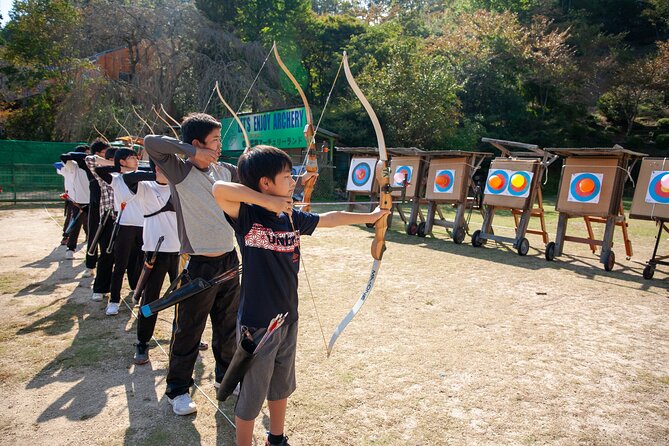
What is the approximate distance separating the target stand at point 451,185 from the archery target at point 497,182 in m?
0.31

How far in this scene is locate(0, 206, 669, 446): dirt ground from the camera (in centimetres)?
234

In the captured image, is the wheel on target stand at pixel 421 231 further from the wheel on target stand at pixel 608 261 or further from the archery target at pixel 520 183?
the wheel on target stand at pixel 608 261

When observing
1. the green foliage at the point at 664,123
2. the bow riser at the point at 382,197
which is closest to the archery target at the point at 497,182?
the bow riser at the point at 382,197

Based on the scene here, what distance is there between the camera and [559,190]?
700 cm

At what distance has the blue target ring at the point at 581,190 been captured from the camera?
655 cm

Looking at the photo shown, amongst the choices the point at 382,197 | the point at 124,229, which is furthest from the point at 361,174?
the point at 382,197

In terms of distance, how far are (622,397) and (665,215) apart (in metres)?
4.47

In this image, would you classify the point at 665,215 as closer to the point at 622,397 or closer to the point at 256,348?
the point at 622,397

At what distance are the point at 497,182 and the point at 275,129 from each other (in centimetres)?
966

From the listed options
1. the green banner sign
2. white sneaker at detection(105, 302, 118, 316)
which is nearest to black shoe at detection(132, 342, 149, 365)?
white sneaker at detection(105, 302, 118, 316)

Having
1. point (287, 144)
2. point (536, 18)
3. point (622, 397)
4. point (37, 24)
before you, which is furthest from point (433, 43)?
point (622, 397)

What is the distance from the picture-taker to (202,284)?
2354 mm

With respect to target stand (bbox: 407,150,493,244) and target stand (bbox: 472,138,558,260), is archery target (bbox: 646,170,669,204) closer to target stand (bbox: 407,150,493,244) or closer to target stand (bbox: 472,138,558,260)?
target stand (bbox: 472,138,558,260)

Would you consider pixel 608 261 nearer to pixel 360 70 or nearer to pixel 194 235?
pixel 194 235
